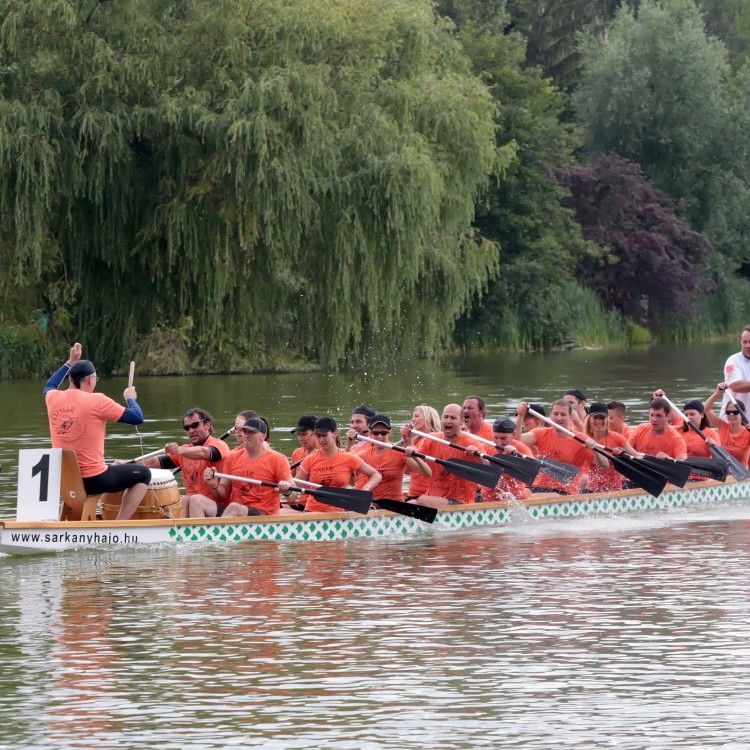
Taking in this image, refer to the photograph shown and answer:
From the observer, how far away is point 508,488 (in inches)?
673

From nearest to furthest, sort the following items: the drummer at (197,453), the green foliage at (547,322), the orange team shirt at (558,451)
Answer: the drummer at (197,453)
the orange team shirt at (558,451)
the green foliage at (547,322)

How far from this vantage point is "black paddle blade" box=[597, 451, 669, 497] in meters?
17.3

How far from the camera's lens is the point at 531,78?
58531 mm

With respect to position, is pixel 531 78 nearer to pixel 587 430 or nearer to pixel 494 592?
pixel 587 430

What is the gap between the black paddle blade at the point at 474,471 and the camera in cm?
1590

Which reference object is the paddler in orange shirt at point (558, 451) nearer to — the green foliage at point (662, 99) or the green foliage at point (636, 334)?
the green foliage at point (636, 334)

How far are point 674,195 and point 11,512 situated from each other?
4927 centimetres

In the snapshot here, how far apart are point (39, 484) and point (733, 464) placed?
8145 mm

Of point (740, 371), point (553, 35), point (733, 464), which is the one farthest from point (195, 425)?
point (553, 35)

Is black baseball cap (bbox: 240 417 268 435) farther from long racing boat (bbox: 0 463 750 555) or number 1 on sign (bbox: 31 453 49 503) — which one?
number 1 on sign (bbox: 31 453 49 503)

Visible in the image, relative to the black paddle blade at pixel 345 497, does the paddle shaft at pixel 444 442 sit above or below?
above

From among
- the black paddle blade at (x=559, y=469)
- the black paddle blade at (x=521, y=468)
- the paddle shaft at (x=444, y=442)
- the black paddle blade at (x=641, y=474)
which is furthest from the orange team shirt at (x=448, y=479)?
the black paddle blade at (x=641, y=474)

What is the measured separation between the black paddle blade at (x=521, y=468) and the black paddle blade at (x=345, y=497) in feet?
5.82

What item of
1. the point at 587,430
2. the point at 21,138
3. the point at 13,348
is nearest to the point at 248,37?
the point at 21,138
